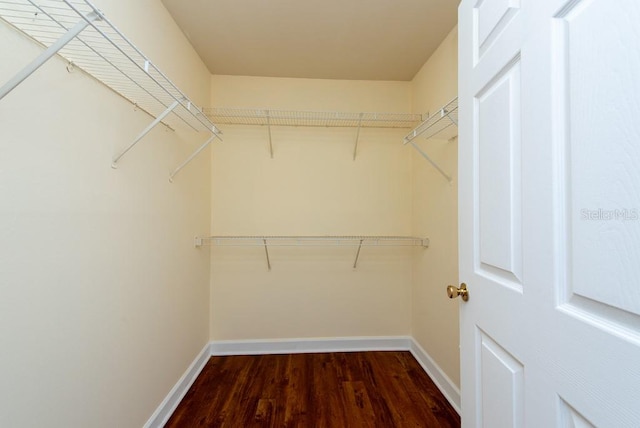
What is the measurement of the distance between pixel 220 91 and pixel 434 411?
284 centimetres

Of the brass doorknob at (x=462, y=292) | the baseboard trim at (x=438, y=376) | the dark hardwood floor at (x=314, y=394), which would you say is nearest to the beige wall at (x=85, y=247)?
the dark hardwood floor at (x=314, y=394)

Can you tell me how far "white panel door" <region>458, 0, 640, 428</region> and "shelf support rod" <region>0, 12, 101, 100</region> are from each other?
109 cm

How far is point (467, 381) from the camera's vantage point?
3.23 feet

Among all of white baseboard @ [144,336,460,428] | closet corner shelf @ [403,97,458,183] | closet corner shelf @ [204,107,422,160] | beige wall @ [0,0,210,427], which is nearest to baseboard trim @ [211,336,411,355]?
white baseboard @ [144,336,460,428]

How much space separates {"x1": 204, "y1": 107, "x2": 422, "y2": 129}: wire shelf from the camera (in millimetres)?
2273

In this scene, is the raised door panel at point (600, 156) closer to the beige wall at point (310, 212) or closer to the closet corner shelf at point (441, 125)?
the closet corner shelf at point (441, 125)

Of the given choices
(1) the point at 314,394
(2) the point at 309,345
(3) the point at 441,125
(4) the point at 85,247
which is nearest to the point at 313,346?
(2) the point at 309,345

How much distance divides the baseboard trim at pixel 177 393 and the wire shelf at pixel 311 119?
75.5 inches

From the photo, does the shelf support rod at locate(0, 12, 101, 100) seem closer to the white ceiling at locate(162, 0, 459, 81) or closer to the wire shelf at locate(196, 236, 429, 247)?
the white ceiling at locate(162, 0, 459, 81)

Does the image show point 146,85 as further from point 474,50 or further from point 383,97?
point 383,97

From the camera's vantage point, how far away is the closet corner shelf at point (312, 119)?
7.47ft

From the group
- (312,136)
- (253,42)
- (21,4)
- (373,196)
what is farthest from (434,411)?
(253,42)

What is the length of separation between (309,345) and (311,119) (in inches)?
77.0

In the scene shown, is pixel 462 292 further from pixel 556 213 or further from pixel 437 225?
pixel 437 225
